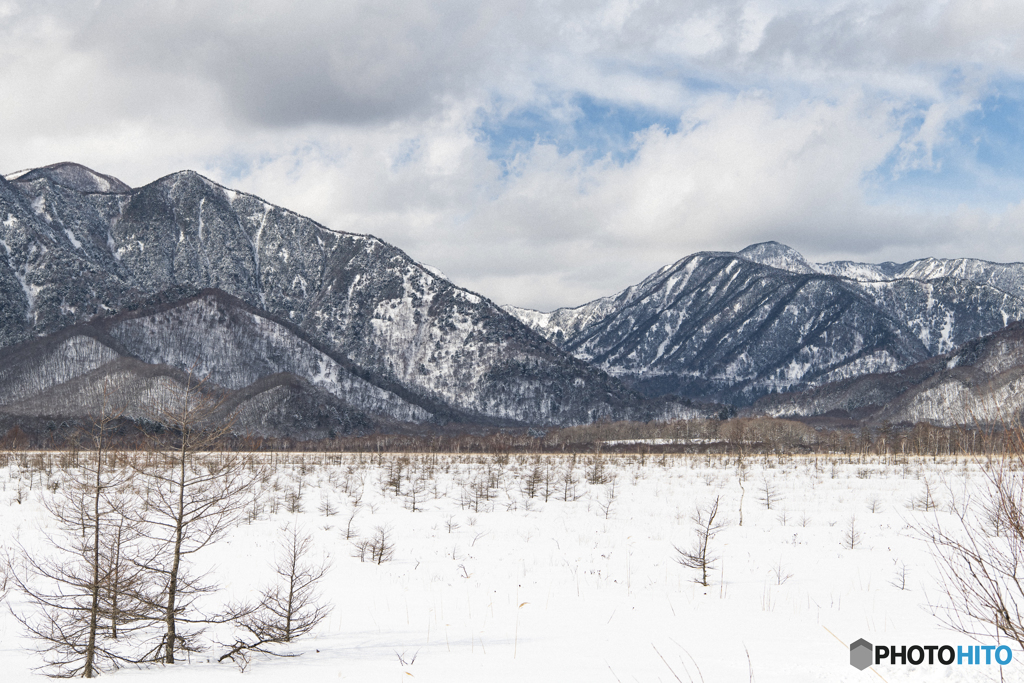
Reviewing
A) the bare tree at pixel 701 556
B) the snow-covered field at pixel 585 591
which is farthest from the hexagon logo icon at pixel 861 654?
the bare tree at pixel 701 556

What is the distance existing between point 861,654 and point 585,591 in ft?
28.8

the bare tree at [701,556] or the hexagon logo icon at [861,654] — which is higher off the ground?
the hexagon logo icon at [861,654]

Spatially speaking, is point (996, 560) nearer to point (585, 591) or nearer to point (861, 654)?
point (861, 654)

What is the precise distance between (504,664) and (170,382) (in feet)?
530

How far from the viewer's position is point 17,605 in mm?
17109

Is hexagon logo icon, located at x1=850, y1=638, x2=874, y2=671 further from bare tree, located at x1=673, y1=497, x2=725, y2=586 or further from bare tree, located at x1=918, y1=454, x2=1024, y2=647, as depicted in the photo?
bare tree, located at x1=673, y1=497, x2=725, y2=586

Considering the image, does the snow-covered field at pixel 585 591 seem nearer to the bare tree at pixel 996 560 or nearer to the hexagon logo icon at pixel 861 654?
the hexagon logo icon at pixel 861 654

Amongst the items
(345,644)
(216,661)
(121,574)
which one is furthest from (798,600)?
(121,574)

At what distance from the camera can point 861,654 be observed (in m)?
10.0

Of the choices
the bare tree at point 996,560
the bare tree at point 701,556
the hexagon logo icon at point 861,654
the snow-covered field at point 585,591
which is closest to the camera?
the bare tree at point 996,560

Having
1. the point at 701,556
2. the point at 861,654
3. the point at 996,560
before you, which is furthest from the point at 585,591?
the point at 996,560

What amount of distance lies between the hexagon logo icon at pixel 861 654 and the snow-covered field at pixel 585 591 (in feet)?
1.07

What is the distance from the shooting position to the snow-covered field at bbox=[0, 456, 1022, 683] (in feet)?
34.9

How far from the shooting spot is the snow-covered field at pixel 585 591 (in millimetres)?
10648
